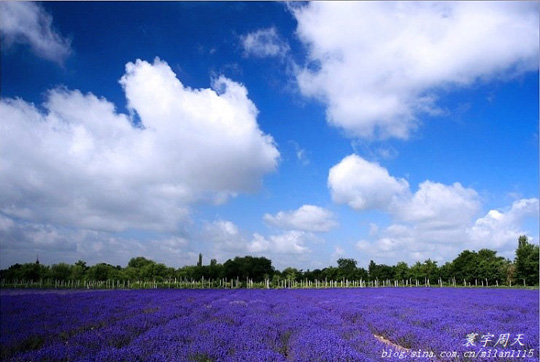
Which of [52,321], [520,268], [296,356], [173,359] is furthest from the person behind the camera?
[520,268]

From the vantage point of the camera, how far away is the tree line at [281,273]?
50281 millimetres

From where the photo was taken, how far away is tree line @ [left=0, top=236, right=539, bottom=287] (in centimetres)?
5028

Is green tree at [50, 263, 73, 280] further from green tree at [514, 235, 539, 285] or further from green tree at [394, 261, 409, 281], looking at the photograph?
green tree at [514, 235, 539, 285]

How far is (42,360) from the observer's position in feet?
19.3

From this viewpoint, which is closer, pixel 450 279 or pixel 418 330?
pixel 418 330

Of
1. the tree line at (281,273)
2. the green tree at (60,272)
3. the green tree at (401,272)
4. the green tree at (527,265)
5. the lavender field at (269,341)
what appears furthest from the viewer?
the green tree at (401,272)

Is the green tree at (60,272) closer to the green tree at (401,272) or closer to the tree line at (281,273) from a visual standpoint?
the tree line at (281,273)

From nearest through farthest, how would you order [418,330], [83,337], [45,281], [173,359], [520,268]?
[173,359] < [83,337] < [418,330] < [520,268] < [45,281]

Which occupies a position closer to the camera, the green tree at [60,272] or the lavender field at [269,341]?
the lavender field at [269,341]

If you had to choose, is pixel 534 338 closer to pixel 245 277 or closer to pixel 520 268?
pixel 520 268

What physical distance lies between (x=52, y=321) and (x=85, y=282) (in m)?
54.8

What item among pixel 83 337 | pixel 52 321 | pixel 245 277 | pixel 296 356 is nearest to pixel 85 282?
pixel 245 277

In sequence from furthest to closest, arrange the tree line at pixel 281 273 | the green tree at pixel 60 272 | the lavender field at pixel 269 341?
the green tree at pixel 60 272, the tree line at pixel 281 273, the lavender field at pixel 269 341

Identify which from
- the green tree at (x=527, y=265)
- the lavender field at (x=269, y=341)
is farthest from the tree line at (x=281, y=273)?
the lavender field at (x=269, y=341)
